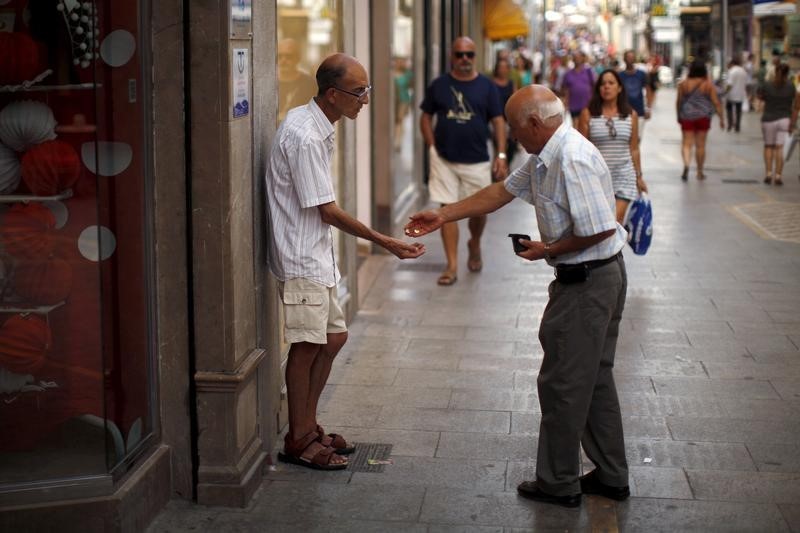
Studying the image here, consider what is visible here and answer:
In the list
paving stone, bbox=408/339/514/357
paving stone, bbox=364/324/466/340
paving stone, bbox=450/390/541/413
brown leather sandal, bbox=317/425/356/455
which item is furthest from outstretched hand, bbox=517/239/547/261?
paving stone, bbox=364/324/466/340

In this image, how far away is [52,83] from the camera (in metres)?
4.68

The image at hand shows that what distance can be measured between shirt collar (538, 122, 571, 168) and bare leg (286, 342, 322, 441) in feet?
4.75

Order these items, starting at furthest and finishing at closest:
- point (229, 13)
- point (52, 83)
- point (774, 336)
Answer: point (774, 336)
point (229, 13)
point (52, 83)

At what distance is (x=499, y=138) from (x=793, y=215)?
17.3ft

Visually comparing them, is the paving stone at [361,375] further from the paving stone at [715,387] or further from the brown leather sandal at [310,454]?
the paving stone at [715,387]

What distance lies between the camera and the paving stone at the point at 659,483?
5.50 meters

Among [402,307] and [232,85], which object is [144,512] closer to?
[232,85]

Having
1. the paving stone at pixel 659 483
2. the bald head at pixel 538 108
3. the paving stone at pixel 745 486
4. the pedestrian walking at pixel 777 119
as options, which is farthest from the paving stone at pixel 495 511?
the pedestrian walking at pixel 777 119

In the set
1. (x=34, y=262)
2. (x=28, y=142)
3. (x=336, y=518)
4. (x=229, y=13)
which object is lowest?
(x=336, y=518)

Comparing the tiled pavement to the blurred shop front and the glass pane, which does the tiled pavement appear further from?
the glass pane

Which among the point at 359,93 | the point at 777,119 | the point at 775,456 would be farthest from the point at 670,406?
the point at 777,119

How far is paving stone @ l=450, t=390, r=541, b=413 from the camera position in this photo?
684 centimetres

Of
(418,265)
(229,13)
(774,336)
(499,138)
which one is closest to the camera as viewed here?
(229,13)

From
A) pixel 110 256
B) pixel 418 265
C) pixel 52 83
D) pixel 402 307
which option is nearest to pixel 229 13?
pixel 52 83
